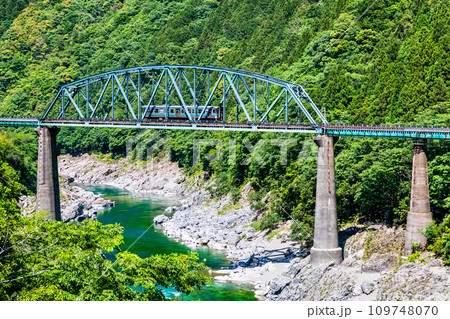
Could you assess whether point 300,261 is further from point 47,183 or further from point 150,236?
point 47,183

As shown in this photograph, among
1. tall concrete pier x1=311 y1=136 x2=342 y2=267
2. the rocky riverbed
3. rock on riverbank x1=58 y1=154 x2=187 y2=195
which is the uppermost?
tall concrete pier x1=311 y1=136 x2=342 y2=267

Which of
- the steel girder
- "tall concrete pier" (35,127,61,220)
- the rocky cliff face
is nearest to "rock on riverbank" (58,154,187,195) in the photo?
the steel girder

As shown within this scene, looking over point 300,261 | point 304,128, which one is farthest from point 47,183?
point 300,261

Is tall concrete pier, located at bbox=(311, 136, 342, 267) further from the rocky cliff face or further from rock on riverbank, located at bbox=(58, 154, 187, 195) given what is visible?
rock on riverbank, located at bbox=(58, 154, 187, 195)

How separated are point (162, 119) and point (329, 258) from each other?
32.2 meters

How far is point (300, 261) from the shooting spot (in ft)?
185

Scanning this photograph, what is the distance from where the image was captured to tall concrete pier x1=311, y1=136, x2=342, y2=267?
179ft

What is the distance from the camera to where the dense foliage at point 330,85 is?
5797 cm

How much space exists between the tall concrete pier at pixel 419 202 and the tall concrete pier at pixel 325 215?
645 centimetres

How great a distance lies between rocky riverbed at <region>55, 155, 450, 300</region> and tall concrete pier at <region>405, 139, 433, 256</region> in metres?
1.75

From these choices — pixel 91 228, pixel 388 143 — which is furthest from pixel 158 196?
pixel 91 228

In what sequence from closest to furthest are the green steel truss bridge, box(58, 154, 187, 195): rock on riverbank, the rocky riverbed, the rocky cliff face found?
the rocky cliff face < the rocky riverbed < the green steel truss bridge < box(58, 154, 187, 195): rock on riverbank

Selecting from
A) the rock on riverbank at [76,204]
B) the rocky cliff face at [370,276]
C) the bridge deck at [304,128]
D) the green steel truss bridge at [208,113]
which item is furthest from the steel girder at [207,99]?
the rock on riverbank at [76,204]

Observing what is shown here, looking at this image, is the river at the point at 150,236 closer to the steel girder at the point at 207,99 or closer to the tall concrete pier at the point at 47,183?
the tall concrete pier at the point at 47,183
